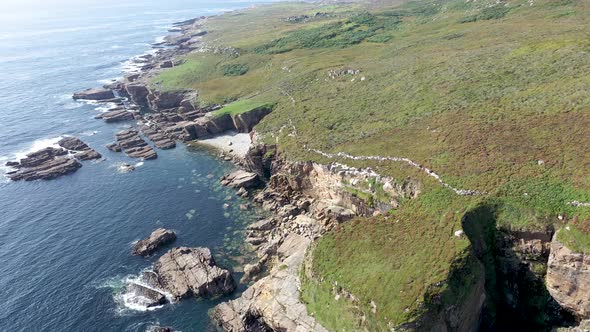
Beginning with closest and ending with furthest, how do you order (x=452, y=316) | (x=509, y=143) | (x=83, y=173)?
(x=452, y=316) → (x=509, y=143) → (x=83, y=173)

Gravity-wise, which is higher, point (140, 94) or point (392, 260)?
point (140, 94)

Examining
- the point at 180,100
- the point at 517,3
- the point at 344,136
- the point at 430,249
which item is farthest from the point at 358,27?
the point at 430,249

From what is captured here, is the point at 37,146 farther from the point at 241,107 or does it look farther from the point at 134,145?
the point at 241,107

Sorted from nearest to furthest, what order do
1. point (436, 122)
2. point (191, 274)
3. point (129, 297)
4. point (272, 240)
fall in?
point (129, 297) → point (191, 274) → point (272, 240) → point (436, 122)

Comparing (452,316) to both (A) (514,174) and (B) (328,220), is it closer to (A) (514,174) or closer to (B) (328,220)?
(A) (514,174)

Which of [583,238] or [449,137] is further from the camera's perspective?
[449,137]

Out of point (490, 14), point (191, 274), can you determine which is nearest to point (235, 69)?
point (490, 14)

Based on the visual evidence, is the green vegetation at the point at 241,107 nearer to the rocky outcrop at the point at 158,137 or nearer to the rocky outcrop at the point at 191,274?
the rocky outcrop at the point at 158,137

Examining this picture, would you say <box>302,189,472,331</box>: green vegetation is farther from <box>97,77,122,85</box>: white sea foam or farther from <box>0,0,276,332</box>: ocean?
<box>97,77,122,85</box>: white sea foam
